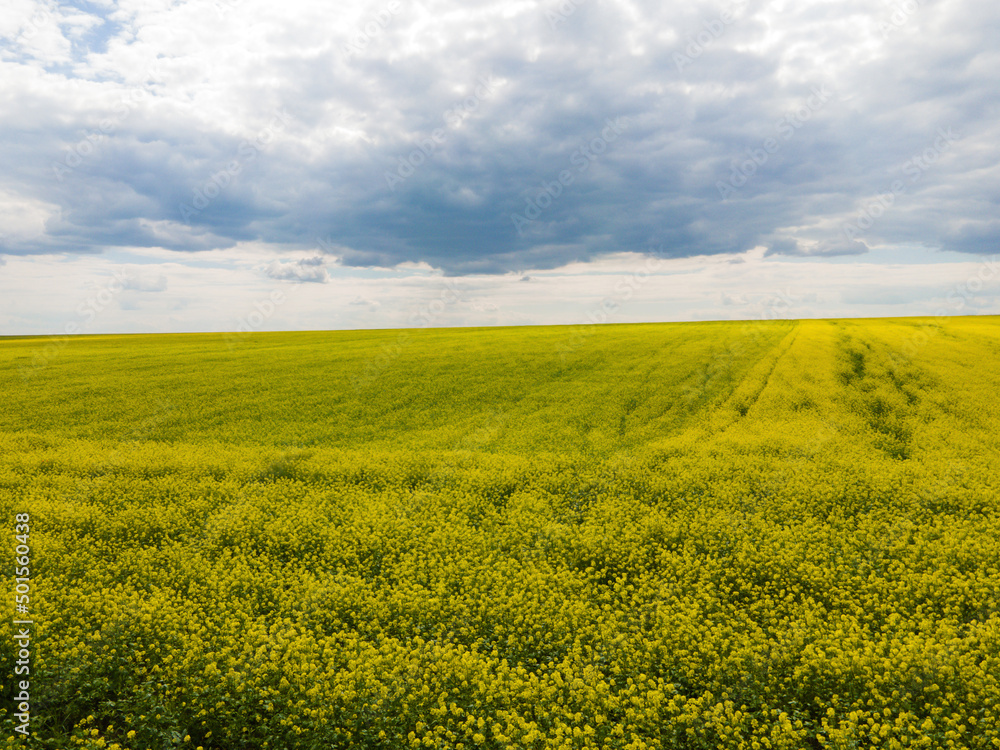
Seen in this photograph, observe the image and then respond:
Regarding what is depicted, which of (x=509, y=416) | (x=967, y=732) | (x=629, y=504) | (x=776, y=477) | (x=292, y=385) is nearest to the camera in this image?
(x=967, y=732)

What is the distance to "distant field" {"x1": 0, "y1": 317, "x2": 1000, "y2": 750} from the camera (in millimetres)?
8727

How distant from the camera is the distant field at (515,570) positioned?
8.73m

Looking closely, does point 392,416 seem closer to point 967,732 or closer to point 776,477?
point 776,477

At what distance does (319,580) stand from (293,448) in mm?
10728

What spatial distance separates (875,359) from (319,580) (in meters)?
36.8

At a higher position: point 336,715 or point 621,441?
point 621,441

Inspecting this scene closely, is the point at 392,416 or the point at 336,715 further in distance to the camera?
the point at 392,416

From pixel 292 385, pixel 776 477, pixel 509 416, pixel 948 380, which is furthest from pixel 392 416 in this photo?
pixel 948 380

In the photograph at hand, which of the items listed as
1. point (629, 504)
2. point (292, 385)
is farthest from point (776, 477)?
point (292, 385)

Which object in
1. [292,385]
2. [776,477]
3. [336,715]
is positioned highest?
[292,385]

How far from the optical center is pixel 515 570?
13.2 m

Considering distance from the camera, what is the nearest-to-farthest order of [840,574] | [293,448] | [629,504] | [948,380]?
1. [840,574]
2. [629,504]
3. [293,448]
4. [948,380]

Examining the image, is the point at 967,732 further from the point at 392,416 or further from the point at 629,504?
the point at 392,416

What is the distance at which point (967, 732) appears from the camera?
821cm
